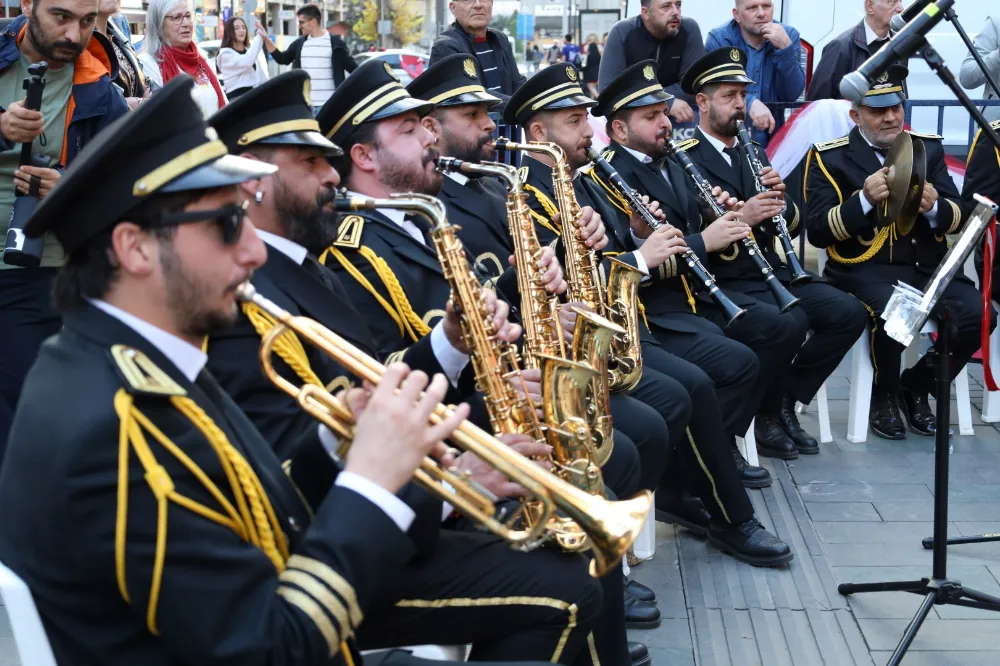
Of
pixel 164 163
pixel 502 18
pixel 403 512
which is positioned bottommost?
pixel 502 18

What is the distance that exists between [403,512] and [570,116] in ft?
10.3

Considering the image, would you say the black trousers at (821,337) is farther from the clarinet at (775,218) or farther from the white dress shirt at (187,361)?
the white dress shirt at (187,361)

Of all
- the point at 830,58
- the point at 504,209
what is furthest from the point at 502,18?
the point at 504,209

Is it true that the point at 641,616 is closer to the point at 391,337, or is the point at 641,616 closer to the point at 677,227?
the point at 391,337

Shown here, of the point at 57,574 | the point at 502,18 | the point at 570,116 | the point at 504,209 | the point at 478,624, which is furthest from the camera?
the point at 502,18

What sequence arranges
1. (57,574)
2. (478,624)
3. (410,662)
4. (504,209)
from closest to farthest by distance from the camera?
(57,574) < (410,662) < (478,624) < (504,209)

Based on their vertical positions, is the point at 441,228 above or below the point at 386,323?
above

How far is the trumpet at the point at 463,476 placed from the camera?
2131 mm

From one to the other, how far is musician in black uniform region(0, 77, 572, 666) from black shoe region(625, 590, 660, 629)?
199cm

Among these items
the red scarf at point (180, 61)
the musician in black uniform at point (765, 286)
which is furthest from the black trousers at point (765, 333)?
the red scarf at point (180, 61)

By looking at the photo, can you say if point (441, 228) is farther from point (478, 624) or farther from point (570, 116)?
point (570, 116)

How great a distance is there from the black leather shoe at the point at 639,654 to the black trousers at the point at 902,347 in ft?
9.13

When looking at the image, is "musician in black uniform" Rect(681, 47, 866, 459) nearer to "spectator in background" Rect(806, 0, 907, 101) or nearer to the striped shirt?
"spectator in background" Rect(806, 0, 907, 101)

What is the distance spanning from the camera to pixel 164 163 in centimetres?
189
